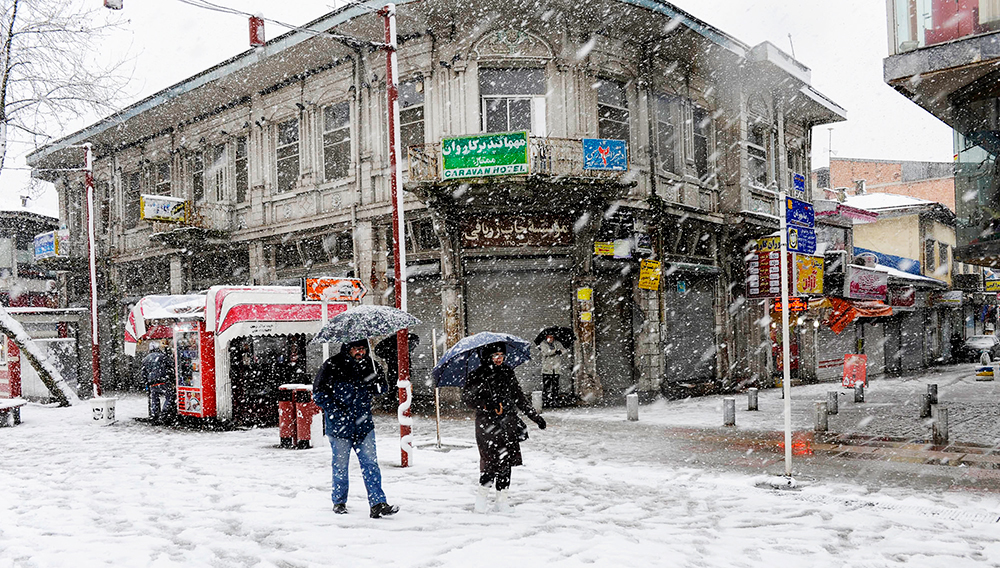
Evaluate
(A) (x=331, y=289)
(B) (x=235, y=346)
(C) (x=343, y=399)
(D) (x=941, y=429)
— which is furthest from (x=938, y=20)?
(B) (x=235, y=346)

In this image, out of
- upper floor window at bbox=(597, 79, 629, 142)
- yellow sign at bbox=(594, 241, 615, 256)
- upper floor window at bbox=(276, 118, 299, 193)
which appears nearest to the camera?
yellow sign at bbox=(594, 241, 615, 256)

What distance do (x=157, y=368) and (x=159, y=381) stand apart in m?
0.39

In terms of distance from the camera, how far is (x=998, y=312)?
46.6 meters

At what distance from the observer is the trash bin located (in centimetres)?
1580

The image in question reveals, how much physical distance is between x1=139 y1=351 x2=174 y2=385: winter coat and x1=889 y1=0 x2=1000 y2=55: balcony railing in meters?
15.6

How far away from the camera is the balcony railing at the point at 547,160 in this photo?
16.5 meters

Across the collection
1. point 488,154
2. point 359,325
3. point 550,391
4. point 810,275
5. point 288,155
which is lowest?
point 550,391

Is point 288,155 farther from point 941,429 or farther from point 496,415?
point 941,429

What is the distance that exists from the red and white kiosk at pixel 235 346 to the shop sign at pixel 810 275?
14.0 meters

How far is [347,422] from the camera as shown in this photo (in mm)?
Result: 7047

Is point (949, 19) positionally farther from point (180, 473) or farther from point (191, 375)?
point (191, 375)

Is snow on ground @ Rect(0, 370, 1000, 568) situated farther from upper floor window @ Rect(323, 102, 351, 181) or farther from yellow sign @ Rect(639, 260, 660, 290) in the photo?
upper floor window @ Rect(323, 102, 351, 181)

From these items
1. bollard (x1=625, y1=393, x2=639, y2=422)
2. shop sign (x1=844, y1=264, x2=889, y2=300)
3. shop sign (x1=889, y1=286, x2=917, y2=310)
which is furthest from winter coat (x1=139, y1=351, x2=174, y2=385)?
shop sign (x1=889, y1=286, x2=917, y2=310)

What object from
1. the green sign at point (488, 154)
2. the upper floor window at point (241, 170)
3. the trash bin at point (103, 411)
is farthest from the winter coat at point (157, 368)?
the upper floor window at point (241, 170)
